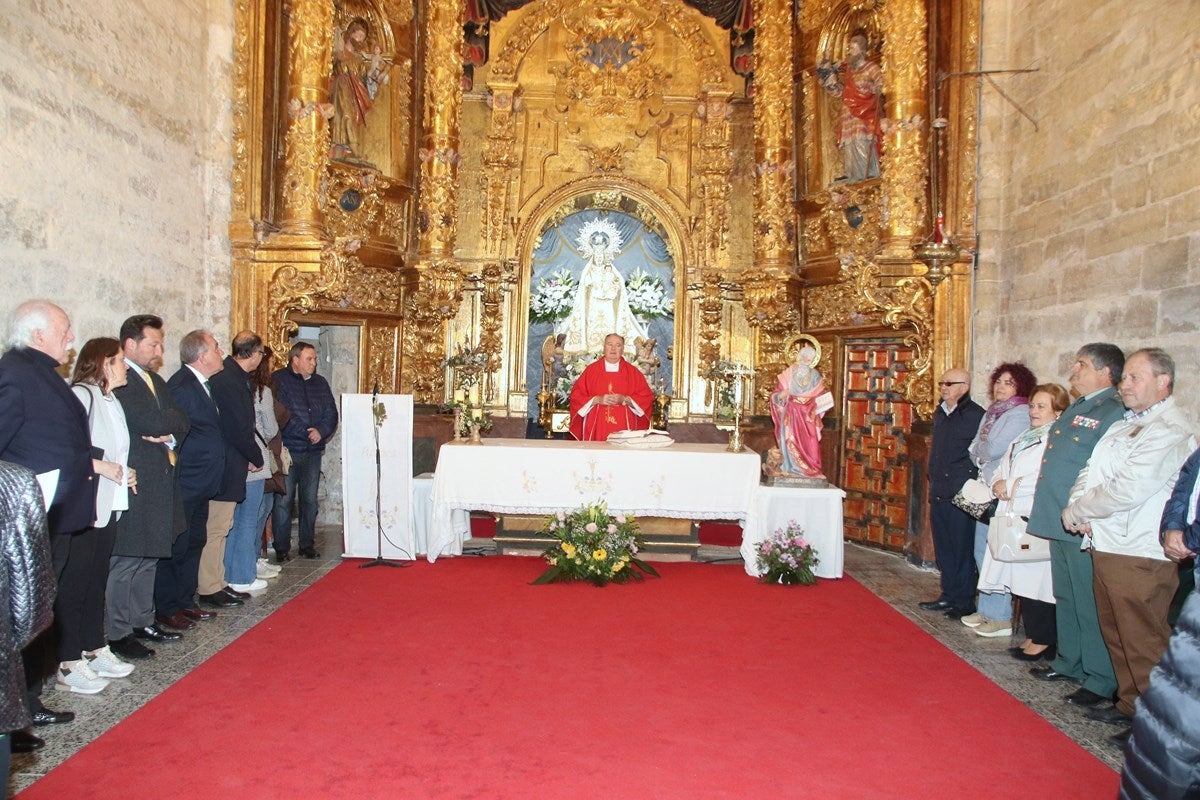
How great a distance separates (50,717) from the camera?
15.5 ft

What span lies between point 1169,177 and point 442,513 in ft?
20.8

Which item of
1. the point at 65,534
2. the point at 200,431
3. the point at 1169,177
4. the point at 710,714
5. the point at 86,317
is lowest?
the point at 710,714

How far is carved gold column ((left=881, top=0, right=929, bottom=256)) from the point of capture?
32.8 ft

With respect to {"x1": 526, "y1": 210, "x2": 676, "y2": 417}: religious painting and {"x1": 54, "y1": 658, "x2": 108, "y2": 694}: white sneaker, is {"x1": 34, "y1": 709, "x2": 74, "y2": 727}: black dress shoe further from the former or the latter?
{"x1": 526, "y1": 210, "x2": 676, "y2": 417}: religious painting

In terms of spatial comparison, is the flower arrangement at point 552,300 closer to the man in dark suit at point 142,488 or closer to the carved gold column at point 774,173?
the carved gold column at point 774,173

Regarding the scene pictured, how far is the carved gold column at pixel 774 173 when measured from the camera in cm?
1205

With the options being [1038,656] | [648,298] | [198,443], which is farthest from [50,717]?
[648,298]

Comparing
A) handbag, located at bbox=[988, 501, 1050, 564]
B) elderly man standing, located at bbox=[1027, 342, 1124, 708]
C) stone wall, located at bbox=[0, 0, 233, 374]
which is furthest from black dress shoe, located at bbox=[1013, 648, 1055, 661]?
stone wall, located at bbox=[0, 0, 233, 374]

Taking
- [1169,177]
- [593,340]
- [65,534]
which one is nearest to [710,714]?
[65,534]

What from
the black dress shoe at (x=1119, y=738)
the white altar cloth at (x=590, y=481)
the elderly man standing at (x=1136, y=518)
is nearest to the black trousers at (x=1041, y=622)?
the elderly man standing at (x=1136, y=518)

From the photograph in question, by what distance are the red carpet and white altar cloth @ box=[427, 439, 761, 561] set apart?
1540 mm

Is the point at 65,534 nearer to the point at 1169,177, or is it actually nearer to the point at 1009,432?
the point at 1009,432

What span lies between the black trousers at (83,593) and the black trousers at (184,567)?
3.13ft

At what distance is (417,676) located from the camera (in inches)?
219
